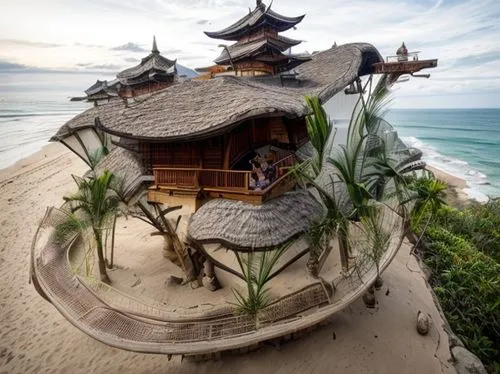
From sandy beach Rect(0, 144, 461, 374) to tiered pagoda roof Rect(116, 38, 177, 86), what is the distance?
19.1m

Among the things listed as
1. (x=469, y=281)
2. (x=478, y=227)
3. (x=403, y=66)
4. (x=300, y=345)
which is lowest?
(x=469, y=281)

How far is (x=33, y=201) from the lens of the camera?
18.8m

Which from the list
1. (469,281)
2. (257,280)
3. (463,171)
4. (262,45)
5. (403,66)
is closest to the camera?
(257,280)

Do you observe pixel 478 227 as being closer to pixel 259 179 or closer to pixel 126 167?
pixel 259 179

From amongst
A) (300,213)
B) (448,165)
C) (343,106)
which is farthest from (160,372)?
(448,165)

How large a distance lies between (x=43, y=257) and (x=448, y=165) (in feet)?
152

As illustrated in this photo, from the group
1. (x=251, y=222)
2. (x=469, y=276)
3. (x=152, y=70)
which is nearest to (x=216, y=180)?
(x=251, y=222)

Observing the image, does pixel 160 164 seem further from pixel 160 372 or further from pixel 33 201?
pixel 33 201

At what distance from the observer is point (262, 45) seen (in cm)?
1420

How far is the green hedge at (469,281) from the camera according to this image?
8930 mm

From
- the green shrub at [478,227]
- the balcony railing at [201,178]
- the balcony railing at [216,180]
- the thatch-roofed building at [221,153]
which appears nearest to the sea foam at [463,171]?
the green shrub at [478,227]

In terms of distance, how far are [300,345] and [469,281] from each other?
6991 mm

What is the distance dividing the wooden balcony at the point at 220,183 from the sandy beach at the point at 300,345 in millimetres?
3542

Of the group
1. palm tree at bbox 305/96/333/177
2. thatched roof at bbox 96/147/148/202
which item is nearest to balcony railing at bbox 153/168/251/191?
thatched roof at bbox 96/147/148/202
